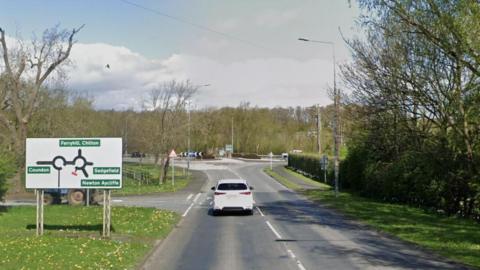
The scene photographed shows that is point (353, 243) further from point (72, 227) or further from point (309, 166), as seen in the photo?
point (309, 166)

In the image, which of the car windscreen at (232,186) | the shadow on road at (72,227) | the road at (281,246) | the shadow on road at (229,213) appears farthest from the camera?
the shadow on road at (229,213)

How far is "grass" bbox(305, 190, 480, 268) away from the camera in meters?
15.4

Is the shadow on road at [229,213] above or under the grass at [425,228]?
under

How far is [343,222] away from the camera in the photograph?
76.2 feet

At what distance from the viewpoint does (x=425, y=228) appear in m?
20.6

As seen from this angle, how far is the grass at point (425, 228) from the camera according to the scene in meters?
15.4

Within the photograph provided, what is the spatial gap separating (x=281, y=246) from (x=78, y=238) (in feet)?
Answer: 18.9

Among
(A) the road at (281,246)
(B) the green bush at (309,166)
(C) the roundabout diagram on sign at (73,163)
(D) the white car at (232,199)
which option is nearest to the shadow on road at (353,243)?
(A) the road at (281,246)

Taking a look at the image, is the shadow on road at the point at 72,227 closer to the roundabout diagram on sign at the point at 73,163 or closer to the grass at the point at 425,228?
the roundabout diagram on sign at the point at 73,163

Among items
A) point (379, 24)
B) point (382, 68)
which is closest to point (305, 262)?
point (379, 24)

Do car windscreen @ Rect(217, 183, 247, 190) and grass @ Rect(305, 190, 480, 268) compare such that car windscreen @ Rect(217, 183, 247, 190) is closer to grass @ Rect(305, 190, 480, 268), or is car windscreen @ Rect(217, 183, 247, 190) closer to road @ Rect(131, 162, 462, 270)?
road @ Rect(131, 162, 462, 270)

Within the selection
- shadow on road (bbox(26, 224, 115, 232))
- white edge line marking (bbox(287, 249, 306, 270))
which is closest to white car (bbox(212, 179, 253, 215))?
shadow on road (bbox(26, 224, 115, 232))

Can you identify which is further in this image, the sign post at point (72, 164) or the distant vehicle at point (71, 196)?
the distant vehicle at point (71, 196)

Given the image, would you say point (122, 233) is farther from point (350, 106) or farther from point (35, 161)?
point (350, 106)
